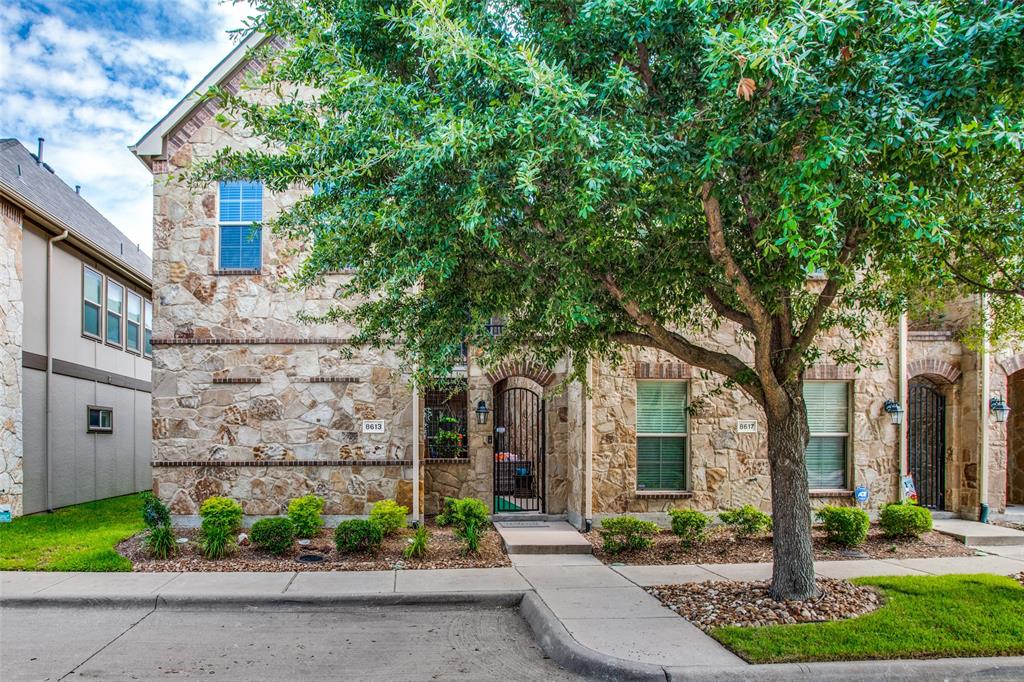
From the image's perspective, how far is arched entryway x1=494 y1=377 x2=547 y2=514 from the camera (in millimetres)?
12578

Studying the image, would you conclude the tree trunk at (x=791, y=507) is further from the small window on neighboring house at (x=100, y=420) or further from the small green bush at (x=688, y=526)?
the small window on neighboring house at (x=100, y=420)

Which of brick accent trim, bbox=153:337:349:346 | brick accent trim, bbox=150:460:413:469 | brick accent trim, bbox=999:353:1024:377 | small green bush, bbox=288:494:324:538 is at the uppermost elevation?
brick accent trim, bbox=153:337:349:346

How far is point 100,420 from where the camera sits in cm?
1548

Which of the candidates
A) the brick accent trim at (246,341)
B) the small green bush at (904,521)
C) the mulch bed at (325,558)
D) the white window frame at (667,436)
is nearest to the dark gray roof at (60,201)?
the brick accent trim at (246,341)

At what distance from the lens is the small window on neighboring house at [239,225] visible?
10953mm

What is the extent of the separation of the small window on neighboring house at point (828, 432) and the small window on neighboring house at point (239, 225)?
9203mm

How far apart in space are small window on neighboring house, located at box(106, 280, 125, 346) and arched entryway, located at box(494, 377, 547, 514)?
9.34 metres

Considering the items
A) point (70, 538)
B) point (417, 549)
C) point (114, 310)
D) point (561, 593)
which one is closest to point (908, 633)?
point (561, 593)

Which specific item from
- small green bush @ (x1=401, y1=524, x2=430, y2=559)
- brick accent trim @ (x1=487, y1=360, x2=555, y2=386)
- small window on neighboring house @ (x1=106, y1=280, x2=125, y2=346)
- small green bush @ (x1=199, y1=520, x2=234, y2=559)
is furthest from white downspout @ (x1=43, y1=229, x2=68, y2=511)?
brick accent trim @ (x1=487, y1=360, x2=555, y2=386)

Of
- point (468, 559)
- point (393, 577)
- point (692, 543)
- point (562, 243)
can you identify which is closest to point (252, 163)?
point (562, 243)

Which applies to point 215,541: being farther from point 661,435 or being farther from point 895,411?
point 895,411

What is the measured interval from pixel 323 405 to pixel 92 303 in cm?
777

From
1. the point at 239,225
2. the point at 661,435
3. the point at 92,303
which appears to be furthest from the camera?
the point at 92,303

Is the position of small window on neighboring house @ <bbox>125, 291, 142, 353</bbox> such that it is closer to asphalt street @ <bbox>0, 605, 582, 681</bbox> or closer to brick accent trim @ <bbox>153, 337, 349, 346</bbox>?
brick accent trim @ <bbox>153, 337, 349, 346</bbox>
